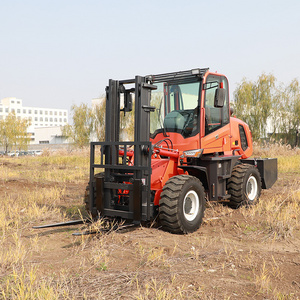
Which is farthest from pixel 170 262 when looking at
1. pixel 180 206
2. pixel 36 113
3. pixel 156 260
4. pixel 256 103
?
pixel 36 113

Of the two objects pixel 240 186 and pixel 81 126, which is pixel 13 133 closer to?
pixel 81 126

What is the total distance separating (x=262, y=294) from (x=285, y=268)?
86cm

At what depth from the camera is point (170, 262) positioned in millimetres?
4570

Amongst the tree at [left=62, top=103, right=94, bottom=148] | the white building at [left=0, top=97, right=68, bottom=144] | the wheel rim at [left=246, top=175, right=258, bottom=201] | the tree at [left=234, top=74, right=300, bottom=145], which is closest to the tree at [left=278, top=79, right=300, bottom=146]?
the tree at [left=234, top=74, right=300, bottom=145]

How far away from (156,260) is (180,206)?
145cm

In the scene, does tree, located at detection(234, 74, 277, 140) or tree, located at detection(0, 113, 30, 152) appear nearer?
tree, located at detection(234, 74, 277, 140)

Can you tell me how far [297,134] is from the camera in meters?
35.4

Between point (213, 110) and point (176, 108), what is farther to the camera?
point (213, 110)

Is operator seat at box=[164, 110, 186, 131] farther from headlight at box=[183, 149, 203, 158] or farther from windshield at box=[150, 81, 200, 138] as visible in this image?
headlight at box=[183, 149, 203, 158]

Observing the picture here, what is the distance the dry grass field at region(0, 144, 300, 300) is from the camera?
373 centimetres

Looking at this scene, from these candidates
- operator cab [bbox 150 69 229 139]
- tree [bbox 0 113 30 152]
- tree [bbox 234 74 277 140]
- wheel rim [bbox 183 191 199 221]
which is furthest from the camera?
tree [bbox 0 113 30 152]

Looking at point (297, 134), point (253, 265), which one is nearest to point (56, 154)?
point (297, 134)

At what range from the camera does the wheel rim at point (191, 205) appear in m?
6.32

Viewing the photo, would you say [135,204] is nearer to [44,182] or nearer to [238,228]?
[238,228]
